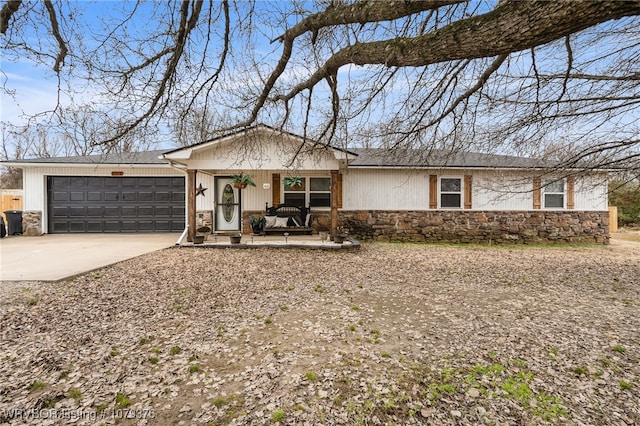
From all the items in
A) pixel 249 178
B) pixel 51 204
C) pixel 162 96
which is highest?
pixel 162 96

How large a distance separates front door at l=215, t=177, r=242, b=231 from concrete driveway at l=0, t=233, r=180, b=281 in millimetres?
2147

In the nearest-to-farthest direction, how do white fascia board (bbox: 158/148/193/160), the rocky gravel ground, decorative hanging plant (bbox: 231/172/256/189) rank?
the rocky gravel ground → white fascia board (bbox: 158/148/193/160) → decorative hanging plant (bbox: 231/172/256/189)

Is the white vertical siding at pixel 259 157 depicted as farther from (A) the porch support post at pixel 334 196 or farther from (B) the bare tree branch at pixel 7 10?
(B) the bare tree branch at pixel 7 10

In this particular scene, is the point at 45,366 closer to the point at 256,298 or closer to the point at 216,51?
the point at 256,298

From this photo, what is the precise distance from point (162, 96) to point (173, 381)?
163 inches

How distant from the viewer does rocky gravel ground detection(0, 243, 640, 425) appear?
217cm

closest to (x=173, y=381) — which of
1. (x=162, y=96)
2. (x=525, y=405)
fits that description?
(x=525, y=405)

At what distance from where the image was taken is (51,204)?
→ 11961 mm

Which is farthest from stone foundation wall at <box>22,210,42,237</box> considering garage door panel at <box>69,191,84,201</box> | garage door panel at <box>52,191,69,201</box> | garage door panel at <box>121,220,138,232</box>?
garage door panel at <box>121,220,138,232</box>

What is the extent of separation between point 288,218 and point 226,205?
276 centimetres

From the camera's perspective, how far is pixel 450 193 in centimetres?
1193

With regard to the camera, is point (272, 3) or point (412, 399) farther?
point (272, 3)

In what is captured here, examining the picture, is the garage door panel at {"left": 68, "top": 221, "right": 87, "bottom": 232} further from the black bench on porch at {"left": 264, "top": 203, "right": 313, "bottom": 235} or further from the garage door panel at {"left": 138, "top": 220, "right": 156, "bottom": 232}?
the black bench on porch at {"left": 264, "top": 203, "right": 313, "bottom": 235}

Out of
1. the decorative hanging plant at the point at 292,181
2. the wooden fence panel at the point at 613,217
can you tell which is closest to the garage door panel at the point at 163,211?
the decorative hanging plant at the point at 292,181
